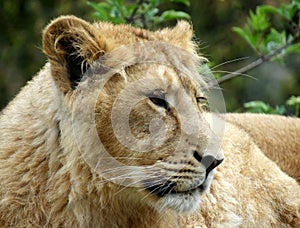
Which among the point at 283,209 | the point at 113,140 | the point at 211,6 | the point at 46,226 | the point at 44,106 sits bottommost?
the point at 283,209

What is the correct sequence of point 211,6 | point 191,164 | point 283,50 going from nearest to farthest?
point 191,164 < point 283,50 < point 211,6

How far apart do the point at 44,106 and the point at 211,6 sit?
365 inches

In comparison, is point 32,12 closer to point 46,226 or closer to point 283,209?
point 283,209

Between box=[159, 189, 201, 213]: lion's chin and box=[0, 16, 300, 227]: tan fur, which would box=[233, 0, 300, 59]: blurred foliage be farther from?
box=[159, 189, 201, 213]: lion's chin

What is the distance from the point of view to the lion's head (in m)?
3.95

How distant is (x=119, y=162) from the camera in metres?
3.98

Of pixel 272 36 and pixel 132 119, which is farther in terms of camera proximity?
pixel 272 36

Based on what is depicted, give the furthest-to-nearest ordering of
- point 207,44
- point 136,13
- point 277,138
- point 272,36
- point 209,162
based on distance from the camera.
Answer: point 207,44
point 272,36
point 136,13
point 277,138
point 209,162

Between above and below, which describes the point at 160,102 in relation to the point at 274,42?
below

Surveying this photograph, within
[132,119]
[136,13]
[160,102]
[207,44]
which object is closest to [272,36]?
[136,13]

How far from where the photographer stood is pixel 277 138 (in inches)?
232

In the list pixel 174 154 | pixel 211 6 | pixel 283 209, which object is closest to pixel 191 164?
pixel 174 154

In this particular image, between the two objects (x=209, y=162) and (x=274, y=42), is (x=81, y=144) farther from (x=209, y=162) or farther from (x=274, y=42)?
(x=274, y=42)

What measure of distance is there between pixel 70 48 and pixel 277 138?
2315mm
